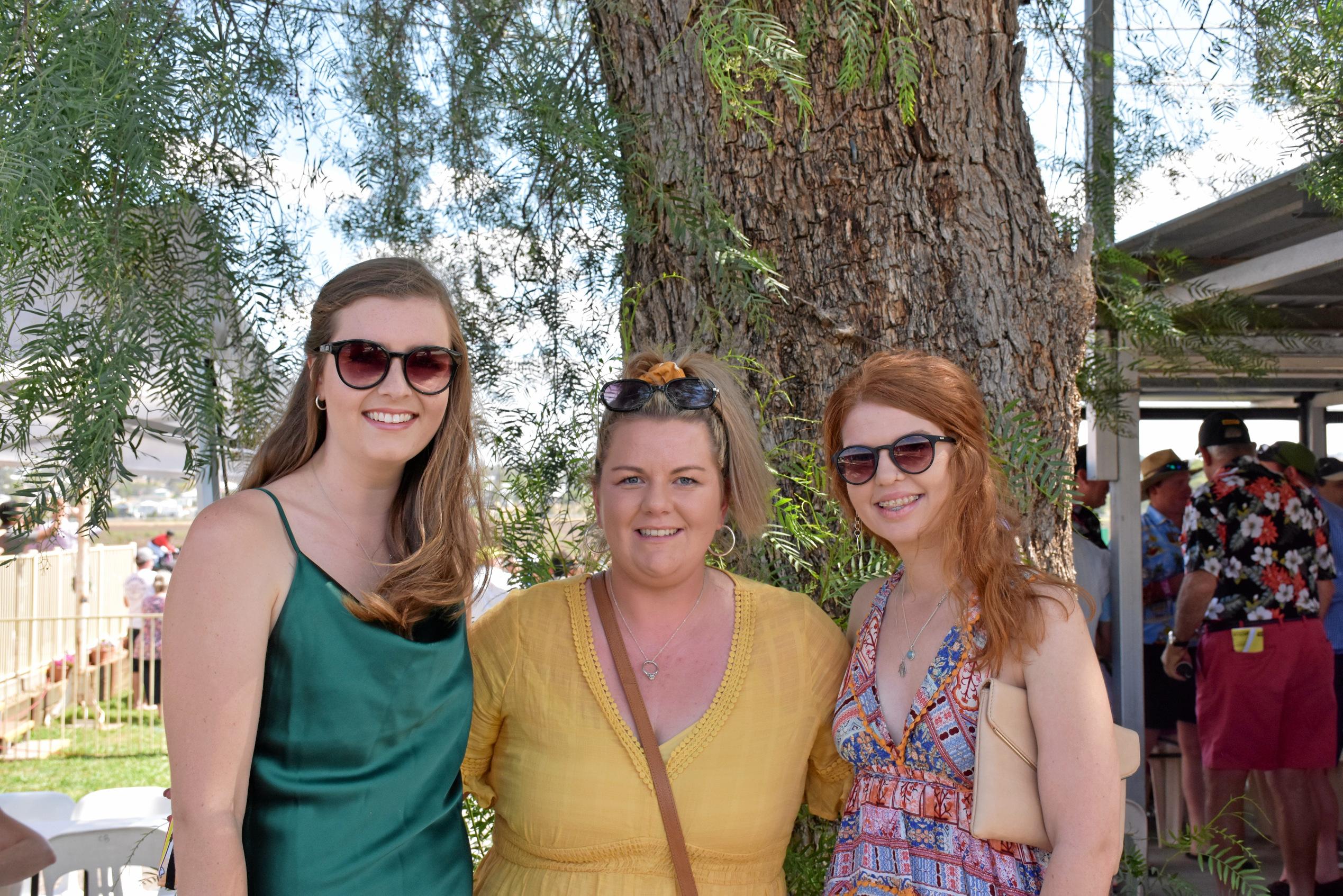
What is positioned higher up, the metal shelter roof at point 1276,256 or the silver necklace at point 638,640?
the metal shelter roof at point 1276,256

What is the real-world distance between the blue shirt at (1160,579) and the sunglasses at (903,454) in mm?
4317

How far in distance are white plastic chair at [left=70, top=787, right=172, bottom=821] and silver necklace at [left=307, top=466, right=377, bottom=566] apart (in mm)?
3404

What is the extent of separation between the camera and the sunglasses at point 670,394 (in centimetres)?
182

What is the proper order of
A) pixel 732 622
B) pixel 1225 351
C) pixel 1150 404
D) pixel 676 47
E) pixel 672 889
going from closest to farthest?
pixel 672 889
pixel 732 622
pixel 676 47
pixel 1225 351
pixel 1150 404

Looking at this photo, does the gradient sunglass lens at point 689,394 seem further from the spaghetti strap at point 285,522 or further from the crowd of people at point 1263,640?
the crowd of people at point 1263,640

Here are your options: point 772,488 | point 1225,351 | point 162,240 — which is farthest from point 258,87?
point 1225,351

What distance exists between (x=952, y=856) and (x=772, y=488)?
762 millimetres

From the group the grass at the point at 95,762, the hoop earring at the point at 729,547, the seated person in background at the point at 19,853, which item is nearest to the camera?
the hoop earring at the point at 729,547

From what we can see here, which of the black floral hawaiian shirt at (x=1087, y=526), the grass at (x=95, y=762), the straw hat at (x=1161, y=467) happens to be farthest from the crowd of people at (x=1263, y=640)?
the grass at (x=95, y=762)

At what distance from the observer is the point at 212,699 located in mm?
1274

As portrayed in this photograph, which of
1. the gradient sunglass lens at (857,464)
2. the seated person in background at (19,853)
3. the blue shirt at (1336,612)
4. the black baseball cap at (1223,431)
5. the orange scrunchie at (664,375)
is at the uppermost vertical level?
the black baseball cap at (1223,431)

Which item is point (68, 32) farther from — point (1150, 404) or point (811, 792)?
point (1150, 404)

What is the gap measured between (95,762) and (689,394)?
8.05 m

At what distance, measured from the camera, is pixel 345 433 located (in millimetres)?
1494
